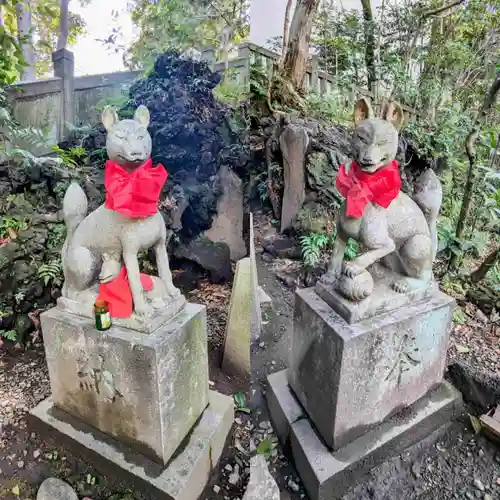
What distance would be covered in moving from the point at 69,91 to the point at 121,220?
4683 mm

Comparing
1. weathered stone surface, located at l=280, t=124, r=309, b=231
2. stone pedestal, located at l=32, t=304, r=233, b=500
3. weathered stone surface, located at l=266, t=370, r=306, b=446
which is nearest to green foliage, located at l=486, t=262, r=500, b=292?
weathered stone surface, located at l=280, t=124, r=309, b=231

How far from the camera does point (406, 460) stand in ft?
6.82

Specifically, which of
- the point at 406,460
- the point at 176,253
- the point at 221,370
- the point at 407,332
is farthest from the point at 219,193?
the point at 406,460

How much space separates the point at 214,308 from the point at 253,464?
1.66 metres

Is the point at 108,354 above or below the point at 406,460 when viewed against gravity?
above

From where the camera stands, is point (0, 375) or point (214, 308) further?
point (214, 308)

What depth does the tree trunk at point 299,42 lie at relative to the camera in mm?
5263

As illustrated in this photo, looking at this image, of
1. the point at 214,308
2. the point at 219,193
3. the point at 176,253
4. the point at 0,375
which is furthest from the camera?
the point at 219,193

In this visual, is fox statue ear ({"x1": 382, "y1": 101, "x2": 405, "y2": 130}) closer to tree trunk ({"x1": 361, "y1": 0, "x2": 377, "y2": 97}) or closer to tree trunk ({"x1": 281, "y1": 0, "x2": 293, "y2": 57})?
tree trunk ({"x1": 281, "y1": 0, "x2": 293, "y2": 57})

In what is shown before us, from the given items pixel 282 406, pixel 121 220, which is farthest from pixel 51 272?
pixel 282 406

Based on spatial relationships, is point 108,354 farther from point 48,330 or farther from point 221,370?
point 221,370

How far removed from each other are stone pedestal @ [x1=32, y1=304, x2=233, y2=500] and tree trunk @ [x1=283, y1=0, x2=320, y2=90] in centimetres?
486

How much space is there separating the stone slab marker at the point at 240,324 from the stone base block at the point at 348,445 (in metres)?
0.42

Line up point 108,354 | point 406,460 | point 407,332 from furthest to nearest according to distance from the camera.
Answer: point 406,460, point 407,332, point 108,354
